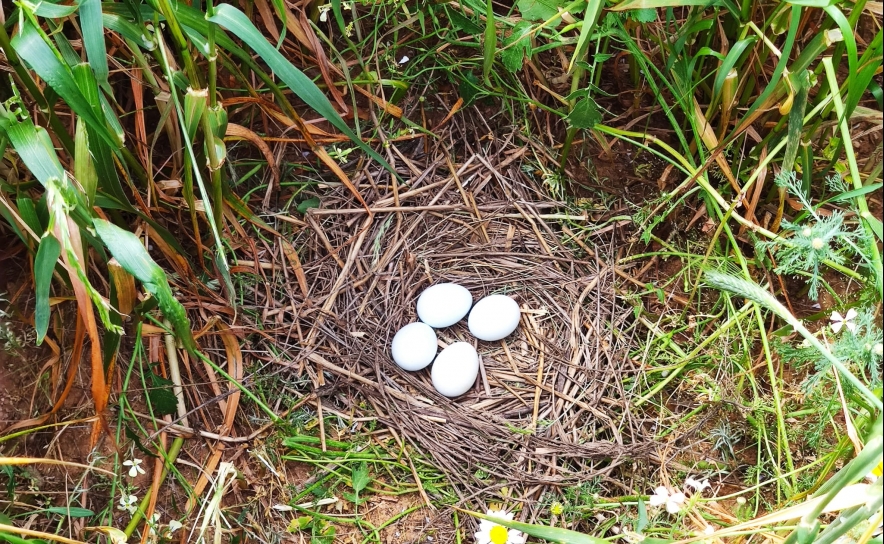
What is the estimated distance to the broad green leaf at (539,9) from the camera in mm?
1157

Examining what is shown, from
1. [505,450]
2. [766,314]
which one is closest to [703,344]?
[766,314]

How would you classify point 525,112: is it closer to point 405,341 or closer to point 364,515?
point 405,341

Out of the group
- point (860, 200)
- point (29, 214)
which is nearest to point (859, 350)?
point (860, 200)

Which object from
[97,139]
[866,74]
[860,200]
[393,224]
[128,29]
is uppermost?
[128,29]

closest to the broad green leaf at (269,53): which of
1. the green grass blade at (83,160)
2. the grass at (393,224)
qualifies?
the grass at (393,224)

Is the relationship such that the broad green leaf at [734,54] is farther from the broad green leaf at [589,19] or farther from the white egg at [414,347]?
the white egg at [414,347]

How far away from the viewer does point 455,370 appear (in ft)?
4.35

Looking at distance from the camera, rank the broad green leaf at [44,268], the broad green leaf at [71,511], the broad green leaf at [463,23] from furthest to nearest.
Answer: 1. the broad green leaf at [463,23]
2. the broad green leaf at [71,511]
3. the broad green leaf at [44,268]

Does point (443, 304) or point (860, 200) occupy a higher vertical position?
point (860, 200)

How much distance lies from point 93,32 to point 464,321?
0.94 meters

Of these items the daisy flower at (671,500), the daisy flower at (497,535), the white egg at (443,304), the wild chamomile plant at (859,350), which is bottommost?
the daisy flower at (497,535)

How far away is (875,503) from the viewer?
730mm

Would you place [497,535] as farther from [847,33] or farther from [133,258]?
[847,33]

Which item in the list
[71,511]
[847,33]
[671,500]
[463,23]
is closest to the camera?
[847,33]
